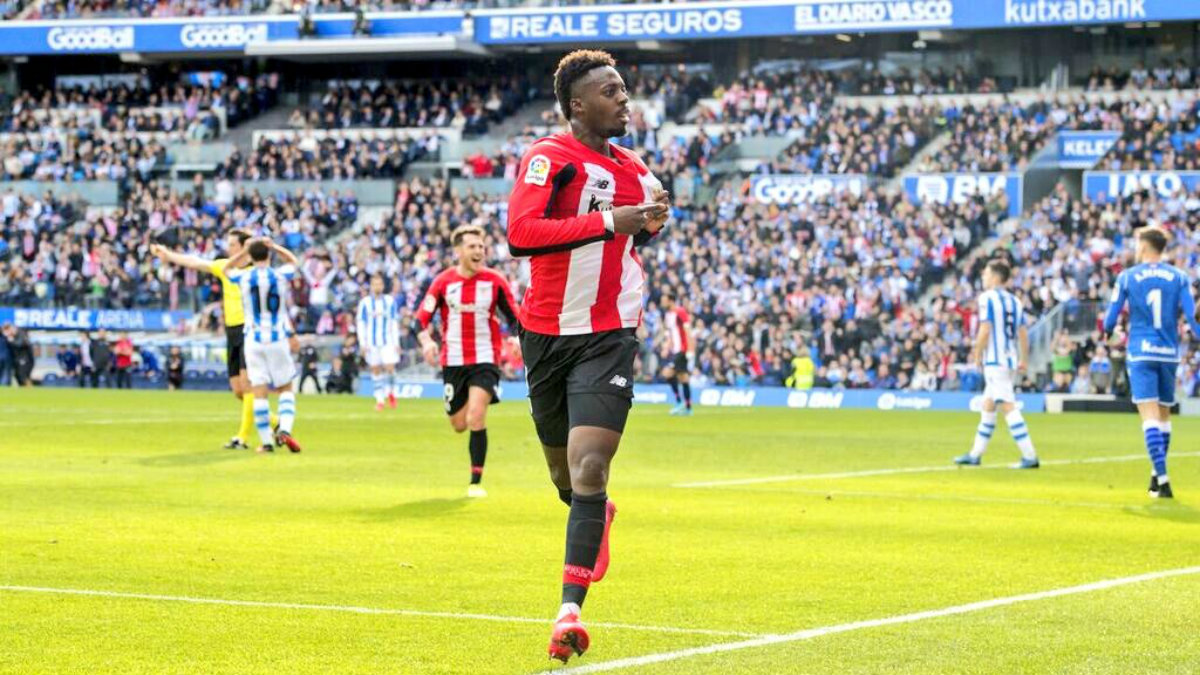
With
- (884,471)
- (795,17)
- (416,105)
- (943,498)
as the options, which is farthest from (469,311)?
(416,105)

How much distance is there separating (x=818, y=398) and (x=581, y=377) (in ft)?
107

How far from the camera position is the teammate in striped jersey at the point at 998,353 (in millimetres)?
21078

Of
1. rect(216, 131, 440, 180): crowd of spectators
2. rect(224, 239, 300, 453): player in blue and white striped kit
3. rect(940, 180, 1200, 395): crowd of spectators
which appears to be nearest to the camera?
rect(224, 239, 300, 453): player in blue and white striped kit

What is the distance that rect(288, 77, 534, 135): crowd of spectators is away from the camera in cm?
6144

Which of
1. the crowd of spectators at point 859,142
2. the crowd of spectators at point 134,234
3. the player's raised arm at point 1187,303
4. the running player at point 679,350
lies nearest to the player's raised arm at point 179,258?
the player's raised arm at point 1187,303

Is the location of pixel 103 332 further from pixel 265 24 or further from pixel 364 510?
pixel 364 510

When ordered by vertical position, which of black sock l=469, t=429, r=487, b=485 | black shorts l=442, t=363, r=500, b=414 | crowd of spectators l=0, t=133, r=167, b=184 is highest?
crowd of spectators l=0, t=133, r=167, b=184

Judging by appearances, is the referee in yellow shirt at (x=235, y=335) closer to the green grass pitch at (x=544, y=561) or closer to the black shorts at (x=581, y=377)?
the green grass pitch at (x=544, y=561)

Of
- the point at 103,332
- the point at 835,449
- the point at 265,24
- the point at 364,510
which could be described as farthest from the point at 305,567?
the point at 265,24

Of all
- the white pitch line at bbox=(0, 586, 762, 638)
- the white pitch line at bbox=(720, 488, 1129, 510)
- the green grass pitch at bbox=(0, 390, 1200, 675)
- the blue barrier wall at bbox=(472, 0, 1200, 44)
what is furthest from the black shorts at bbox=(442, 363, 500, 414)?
the blue barrier wall at bbox=(472, 0, 1200, 44)

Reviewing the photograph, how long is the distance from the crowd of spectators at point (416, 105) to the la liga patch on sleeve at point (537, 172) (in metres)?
52.3

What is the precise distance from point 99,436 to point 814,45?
37.5 m

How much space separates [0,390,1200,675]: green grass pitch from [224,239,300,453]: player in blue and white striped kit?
1.87ft

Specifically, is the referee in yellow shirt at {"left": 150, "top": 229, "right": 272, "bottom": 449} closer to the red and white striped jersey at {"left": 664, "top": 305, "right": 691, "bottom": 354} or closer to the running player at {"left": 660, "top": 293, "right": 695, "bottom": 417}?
the running player at {"left": 660, "top": 293, "right": 695, "bottom": 417}
